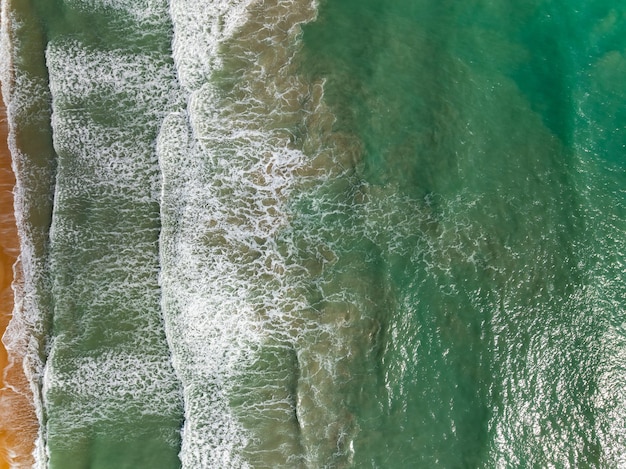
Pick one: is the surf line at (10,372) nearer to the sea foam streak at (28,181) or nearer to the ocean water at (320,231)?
the sea foam streak at (28,181)

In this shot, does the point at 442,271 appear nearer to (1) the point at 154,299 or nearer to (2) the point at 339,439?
(2) the point at 339,439

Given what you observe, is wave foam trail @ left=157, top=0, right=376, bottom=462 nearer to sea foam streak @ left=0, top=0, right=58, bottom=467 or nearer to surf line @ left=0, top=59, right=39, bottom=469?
sea foam streak @ left=0, top=0, right=58, bottom=467

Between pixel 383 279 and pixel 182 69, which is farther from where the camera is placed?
pixel 182 69

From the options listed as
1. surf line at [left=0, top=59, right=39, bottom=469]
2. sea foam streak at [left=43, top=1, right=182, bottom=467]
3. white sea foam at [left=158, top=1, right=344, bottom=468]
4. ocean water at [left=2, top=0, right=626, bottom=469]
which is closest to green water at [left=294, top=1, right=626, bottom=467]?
ocean water at [left=2, top=0, right=626, bottom=469]

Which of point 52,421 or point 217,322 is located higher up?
point 217,322

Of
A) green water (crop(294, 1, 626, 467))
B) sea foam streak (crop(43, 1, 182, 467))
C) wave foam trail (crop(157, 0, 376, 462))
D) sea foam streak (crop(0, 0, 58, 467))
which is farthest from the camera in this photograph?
sea foam streak (crop(0, 0, 58, 467))

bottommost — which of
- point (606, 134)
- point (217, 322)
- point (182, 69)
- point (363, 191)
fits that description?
point (217, 322)

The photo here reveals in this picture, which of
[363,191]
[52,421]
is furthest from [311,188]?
[52,421]

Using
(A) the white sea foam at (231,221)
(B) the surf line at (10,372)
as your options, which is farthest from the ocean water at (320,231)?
(B) the surf line at (10,372)

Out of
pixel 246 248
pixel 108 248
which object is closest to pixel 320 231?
pixel 246 248
